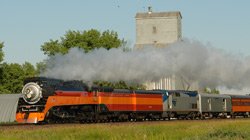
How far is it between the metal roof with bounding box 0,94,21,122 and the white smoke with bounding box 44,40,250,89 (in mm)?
18517

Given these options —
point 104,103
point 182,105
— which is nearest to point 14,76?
point 182,105

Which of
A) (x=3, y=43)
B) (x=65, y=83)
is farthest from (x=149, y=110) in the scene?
(x=3, y=43)

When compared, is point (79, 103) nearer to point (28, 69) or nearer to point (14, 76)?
point (14, 76)

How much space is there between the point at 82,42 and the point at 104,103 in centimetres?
3351

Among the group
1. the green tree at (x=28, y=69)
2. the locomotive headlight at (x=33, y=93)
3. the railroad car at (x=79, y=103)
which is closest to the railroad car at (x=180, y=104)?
the railroad car at (x=79, y=103)

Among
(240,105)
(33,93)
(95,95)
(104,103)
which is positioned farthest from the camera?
(240,105)

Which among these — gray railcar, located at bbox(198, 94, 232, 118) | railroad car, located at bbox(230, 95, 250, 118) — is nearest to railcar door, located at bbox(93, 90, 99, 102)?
gray railcar, located at bbox(198, 94, 232, 118)

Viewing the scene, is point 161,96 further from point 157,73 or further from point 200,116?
point 200,116

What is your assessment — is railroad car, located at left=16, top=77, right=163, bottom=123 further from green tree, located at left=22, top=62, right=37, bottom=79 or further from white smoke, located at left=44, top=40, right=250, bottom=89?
green tree, located at left=22, top=62, right=37, bottom=79

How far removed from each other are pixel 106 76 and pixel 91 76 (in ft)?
7.68

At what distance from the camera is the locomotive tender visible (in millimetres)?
35812

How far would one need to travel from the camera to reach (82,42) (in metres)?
74.9

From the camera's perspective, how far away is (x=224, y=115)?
6209 centimetres

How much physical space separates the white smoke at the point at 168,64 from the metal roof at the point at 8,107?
18.5 m
